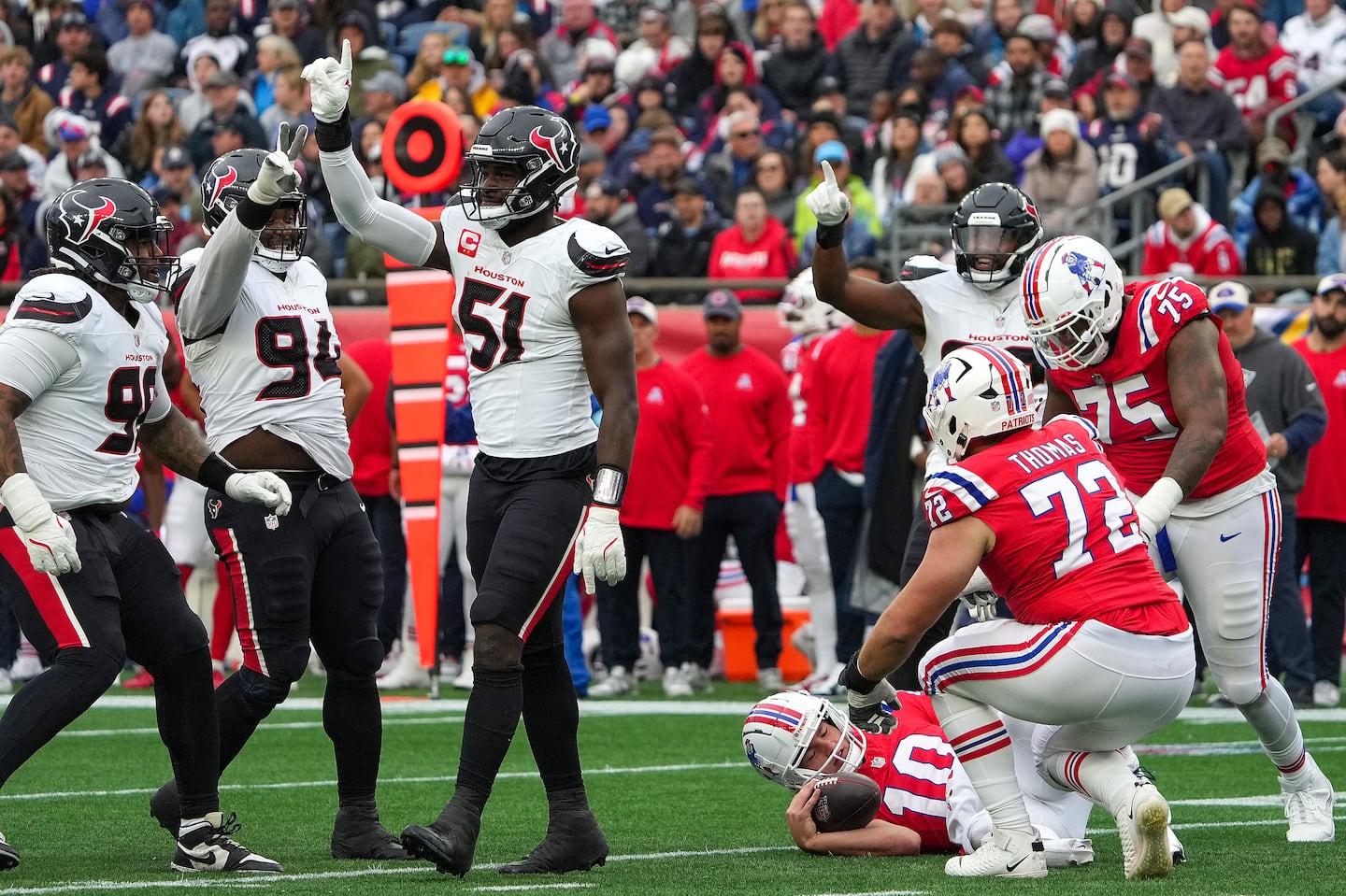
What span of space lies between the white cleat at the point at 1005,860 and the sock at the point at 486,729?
1229mm

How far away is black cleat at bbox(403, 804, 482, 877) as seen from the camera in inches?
191

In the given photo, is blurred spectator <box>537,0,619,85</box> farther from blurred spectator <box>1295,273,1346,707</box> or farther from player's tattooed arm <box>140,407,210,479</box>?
player's tattooed arm <box>140,407,210,479</box>

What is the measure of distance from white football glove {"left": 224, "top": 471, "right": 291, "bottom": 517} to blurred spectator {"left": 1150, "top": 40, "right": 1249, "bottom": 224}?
30.2 ft

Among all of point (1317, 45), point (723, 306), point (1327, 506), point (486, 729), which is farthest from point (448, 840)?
point (1317, 45)

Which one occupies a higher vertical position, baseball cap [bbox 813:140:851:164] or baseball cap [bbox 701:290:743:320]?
baseball cap [bbox 813:140:851:164]

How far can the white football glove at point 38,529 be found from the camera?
5.07 metres

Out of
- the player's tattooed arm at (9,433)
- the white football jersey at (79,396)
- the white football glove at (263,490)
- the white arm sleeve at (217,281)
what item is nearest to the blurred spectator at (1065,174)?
the white arm sleeve at (217,281)

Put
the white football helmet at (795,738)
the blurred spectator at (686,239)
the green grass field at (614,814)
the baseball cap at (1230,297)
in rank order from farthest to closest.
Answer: the blurred spectator at (686,239) < the baseball cap at (1230,297) < the white football helmet at (795,738) < the green grass field at (614,814)

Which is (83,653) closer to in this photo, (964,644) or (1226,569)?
(964,644)

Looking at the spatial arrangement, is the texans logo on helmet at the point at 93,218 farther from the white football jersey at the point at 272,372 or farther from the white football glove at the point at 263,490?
the white football glove at the point at 263,490

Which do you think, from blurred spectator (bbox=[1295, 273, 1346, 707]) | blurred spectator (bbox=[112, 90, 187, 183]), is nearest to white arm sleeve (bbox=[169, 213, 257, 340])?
blurred spectator (bbox=[1295, 273, 1346, 707])

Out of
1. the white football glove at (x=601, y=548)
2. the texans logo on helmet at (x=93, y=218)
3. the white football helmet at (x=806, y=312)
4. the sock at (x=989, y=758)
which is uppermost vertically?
the texans logo on helmet at (x=93, y=218)

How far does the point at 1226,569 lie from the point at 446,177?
4.63 metres

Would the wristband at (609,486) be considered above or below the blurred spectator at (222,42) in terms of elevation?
below
